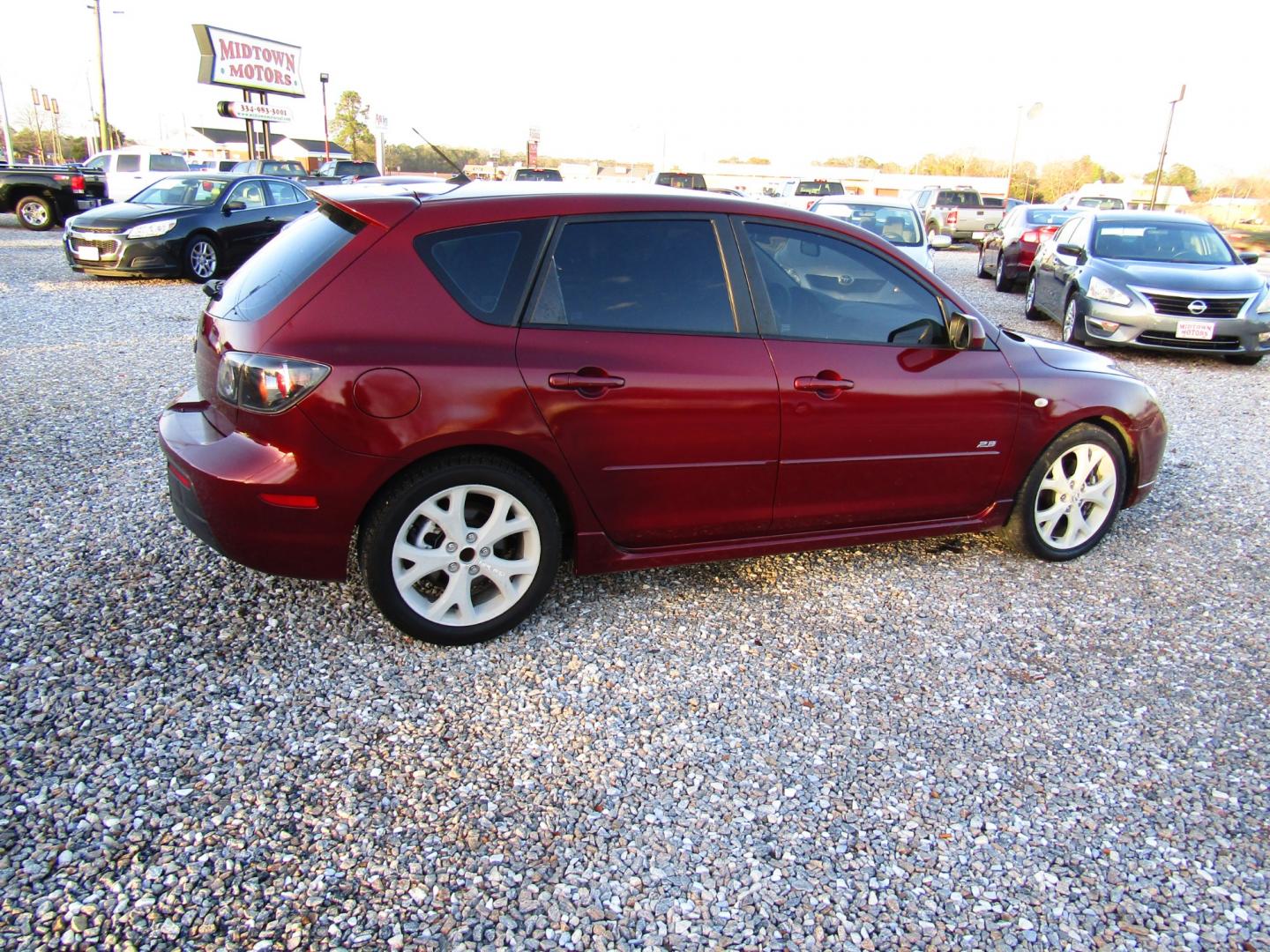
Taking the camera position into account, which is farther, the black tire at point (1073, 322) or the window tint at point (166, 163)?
the window tint at point (166, 163)

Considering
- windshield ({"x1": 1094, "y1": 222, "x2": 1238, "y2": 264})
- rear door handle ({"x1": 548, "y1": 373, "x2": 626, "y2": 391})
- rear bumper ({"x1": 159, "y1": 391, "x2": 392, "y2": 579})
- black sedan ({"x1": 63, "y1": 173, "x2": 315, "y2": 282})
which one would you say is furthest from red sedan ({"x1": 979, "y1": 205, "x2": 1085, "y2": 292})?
rear bumper ({"x1": 159, "y1": 391, "x2": 392, "y2": 579})

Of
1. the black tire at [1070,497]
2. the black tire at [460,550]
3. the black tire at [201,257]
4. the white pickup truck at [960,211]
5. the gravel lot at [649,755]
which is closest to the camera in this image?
the gravel lot at [649,755]

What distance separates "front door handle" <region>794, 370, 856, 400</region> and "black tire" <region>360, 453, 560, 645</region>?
110 cm

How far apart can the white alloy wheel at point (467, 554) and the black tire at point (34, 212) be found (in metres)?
22.0

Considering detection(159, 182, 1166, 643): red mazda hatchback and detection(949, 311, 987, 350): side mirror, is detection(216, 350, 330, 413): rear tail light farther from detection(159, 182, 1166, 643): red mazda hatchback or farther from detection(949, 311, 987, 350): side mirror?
detection(949, 311, 987, 350): side mirror

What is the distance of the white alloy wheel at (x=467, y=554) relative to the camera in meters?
3.16

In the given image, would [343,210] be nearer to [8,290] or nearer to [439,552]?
[439,552]

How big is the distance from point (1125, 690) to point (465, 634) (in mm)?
2391

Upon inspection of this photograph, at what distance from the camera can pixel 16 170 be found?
65.6 feet

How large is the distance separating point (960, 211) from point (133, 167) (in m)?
24.5

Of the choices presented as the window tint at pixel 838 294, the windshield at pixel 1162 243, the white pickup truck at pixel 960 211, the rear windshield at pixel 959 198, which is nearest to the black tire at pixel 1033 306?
the windshield at pixel 1162 243

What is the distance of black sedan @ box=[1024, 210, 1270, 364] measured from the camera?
8938 mm

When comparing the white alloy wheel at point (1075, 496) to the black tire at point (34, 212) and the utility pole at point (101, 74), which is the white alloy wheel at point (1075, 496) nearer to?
the black tire at point (34, 212)

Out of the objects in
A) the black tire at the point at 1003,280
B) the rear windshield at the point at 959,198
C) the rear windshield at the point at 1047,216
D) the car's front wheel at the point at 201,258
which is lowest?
the car's front wheel at the point at 201,258
